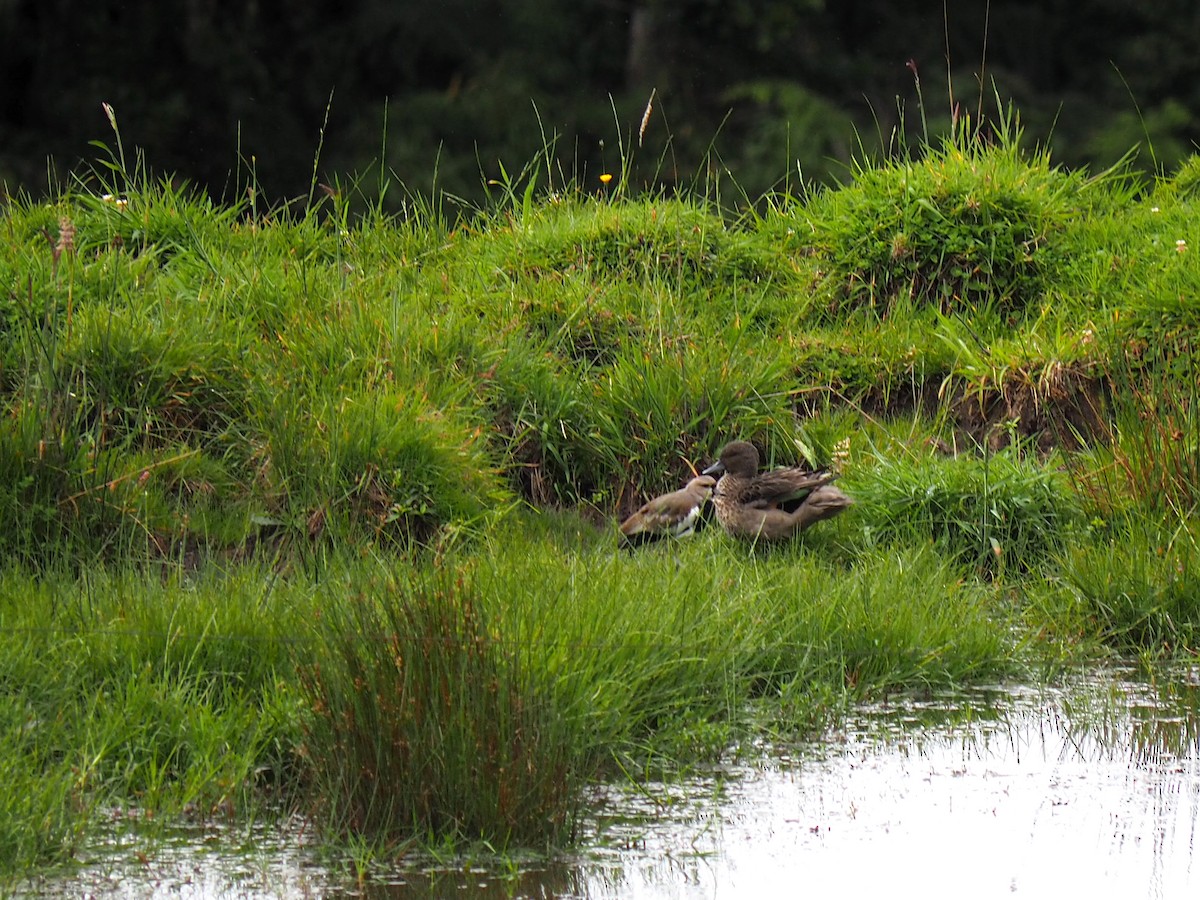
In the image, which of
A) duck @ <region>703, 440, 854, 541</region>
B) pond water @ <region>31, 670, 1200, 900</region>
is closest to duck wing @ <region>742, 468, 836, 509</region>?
duck @ <region>703, 440, 854, 541</region>

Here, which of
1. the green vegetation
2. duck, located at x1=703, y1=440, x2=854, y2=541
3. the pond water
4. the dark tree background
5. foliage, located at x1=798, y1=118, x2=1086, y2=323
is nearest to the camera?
the pond water

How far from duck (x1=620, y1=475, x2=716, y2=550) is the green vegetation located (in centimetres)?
15

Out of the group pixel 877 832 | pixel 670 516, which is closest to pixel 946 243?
pixel 670 516

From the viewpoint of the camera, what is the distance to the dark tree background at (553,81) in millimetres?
15508

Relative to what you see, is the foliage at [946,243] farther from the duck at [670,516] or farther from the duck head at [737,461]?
the duck at [670,516]

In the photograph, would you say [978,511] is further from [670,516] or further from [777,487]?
[670,516]

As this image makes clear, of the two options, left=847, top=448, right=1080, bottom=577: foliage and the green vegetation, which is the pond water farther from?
left=847, top=448, right=1080, bottom=577: foliage

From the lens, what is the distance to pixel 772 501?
214 inches

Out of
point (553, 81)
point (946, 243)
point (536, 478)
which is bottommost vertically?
point (536, 478)

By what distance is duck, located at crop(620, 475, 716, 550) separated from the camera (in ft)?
18.1

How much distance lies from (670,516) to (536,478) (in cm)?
72

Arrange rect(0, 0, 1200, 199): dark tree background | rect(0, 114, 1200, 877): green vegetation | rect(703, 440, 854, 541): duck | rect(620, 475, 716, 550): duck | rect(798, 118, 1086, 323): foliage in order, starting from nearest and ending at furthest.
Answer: rect(0, 114, 1200, 877): green vegetation < rect(703, 440, 854, 541): duck < rect(620, 475, 716, 550): duck < rect(798, 118, 1086, 323): foliage < rect(0, 0, 1200, 199): dark tree background

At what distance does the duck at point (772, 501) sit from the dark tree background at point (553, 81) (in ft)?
31.4

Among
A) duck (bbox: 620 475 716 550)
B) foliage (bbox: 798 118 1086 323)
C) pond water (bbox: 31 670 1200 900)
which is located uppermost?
foliage (bbox: 798 118 1086 323)
